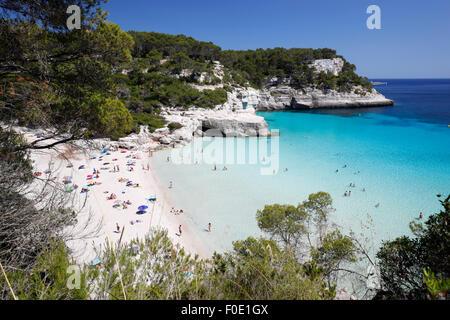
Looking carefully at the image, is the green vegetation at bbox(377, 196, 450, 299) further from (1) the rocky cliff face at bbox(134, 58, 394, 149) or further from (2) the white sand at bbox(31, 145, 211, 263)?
(1) the rocky cliff face at bbox(134, 58, 394, 149)

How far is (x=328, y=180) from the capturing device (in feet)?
59.3

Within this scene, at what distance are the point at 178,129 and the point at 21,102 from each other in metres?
23.7

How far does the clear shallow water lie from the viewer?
12.7 metres

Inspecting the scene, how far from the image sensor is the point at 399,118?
151 feet

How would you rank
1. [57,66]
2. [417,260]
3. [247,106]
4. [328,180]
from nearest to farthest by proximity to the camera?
1. [417,260]
2. [57,66]
3. [328,180]
4. [247,106]

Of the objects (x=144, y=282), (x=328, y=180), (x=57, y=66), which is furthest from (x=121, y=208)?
(x=328, y=180)

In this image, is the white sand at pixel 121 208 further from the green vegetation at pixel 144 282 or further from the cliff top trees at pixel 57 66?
the green vegetation at pixel 144 282

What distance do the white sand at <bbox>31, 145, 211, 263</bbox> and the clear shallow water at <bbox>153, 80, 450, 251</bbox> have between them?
1.02m

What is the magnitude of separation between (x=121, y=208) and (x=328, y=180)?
16.4m

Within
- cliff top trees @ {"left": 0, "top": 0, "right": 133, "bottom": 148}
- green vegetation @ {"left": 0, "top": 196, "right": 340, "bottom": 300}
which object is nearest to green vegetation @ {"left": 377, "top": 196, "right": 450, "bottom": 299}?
green vegetation @ {"left": 0, "top": 196, "right": 340, "bottom": 300}

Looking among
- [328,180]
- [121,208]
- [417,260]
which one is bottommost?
[121,208]

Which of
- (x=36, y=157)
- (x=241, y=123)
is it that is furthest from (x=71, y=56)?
(x=241, y=123)

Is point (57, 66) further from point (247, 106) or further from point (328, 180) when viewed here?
point (247, 106)
